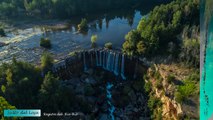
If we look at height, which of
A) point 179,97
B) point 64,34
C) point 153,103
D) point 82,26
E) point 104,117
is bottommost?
point 104,117

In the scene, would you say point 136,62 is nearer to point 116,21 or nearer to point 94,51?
point 94,51

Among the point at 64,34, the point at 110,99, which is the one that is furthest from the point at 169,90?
the point at 64,34

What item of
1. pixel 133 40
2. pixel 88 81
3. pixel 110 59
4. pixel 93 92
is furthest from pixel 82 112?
pixel 133 40

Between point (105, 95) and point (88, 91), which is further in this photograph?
point (105, 95)

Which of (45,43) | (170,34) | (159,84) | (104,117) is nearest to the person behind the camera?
(104,117)

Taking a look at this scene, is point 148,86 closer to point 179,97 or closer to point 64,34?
point 179,97

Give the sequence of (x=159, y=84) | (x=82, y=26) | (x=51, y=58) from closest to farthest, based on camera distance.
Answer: (x=159, y=84) → (x=51, y=58) → (x=82, y=26)

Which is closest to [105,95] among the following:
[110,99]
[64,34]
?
[110,99]

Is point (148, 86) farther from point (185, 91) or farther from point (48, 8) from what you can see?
point (48, 8)

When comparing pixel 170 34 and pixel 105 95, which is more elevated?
pixel 170 34

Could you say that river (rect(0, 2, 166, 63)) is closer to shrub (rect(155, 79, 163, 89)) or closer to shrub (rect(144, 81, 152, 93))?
shrub (rect(144, 81, 152, 93))

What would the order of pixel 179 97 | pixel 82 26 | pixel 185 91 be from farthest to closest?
pixel 82 26 → pixel 185 91 → pixel 179 97
